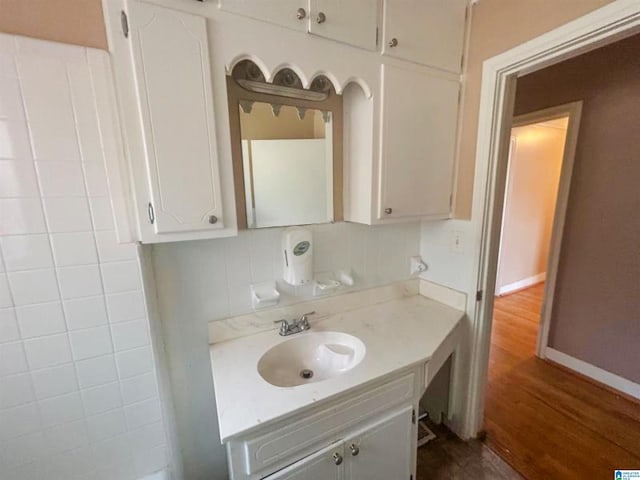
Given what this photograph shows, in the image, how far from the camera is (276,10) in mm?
914

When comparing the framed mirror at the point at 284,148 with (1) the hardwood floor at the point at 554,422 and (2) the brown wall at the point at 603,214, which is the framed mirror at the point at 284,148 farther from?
(2) the brown wall at the point at 603,214

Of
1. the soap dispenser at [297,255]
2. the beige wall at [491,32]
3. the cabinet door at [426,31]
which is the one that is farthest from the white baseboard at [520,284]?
the soap dispenser at [297,255]

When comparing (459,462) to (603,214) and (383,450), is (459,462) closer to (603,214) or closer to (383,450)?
(383,450)

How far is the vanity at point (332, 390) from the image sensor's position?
0.83m

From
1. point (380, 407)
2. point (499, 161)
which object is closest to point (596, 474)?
point (380, 407)

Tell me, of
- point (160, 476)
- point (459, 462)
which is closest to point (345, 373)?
point (160, 476)

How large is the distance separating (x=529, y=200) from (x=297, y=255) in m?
3.83

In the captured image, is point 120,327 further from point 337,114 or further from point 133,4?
point 337,114

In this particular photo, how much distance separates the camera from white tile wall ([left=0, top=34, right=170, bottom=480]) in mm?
777

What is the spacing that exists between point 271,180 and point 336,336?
75 centimetres

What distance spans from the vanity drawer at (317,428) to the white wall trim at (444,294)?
58 cm

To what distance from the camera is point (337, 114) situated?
1295mm

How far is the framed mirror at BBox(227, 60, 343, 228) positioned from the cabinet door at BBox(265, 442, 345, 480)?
86 cm

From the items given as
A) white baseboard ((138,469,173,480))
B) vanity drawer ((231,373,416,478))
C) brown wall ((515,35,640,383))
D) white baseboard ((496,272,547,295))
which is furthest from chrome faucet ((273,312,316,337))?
white baseboard ((496,272,547,295))
